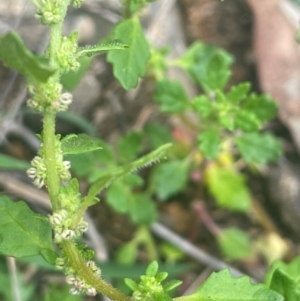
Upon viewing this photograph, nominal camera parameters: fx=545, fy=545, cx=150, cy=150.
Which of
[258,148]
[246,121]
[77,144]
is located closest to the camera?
[77,144]

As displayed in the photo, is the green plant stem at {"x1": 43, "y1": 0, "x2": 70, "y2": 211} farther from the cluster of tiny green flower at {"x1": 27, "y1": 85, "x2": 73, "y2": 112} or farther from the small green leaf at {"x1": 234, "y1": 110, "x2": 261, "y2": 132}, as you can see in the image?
the small green leaf at {"x1": 234, "y1": 110, "x2": 261, "y2": 132}

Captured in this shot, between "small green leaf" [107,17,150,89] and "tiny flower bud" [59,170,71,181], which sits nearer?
"tiny flower bud" [59,170,71,181]

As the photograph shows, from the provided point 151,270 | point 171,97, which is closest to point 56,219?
point 151,270

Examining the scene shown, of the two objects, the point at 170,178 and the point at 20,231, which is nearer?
the point at 20,231

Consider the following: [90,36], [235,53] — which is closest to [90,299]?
[90,36]

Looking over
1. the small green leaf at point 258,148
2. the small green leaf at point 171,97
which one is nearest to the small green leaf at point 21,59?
the small green leaf at point 171,97

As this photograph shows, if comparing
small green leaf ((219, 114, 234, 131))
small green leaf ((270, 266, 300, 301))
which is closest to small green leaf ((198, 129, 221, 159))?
small green leaf ((219, 114, 234, 131))

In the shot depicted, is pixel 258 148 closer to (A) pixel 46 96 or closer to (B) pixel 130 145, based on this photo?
(B) pixel 130 145
